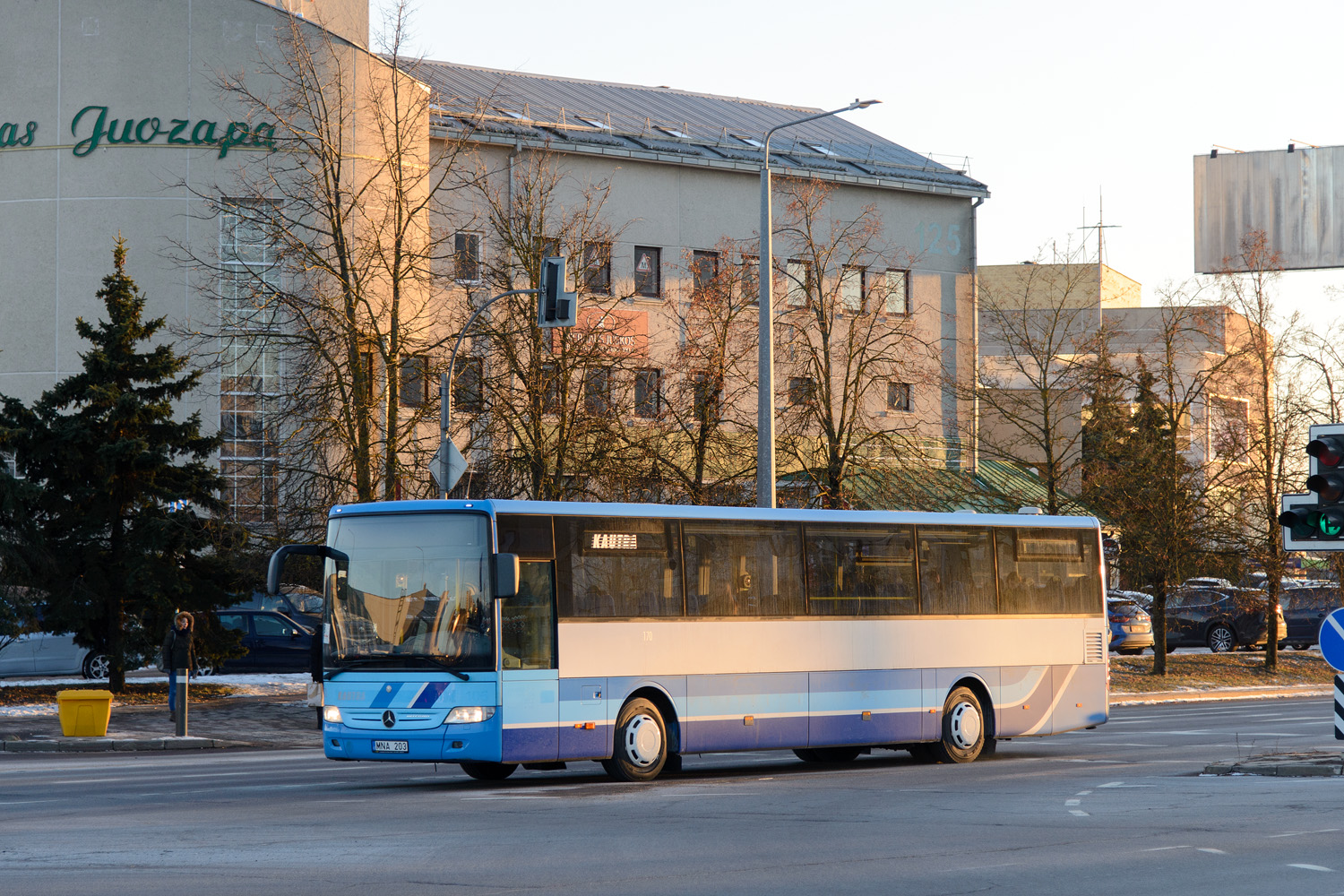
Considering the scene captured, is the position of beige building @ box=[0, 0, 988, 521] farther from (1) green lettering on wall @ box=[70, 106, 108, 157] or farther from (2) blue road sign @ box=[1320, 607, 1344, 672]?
(2) blue road sign @ box=[1320, 607, 1344, 672]

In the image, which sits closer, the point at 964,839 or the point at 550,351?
the point at 964,839

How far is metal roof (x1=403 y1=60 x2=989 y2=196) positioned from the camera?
53.0 m

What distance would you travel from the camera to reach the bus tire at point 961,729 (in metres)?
20.5

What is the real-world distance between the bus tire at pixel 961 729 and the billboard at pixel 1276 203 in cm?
2423

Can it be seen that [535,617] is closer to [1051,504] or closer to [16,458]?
[16,458]

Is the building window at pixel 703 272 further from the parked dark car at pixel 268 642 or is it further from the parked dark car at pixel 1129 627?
the parked dark car at pixel 1129 627

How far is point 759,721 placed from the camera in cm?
1869

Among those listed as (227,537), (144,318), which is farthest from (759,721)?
(144,318)

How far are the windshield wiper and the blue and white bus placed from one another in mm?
19

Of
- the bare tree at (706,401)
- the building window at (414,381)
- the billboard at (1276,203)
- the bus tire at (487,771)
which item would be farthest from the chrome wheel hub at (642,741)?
the billboard at (1276,203)

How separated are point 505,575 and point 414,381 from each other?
1630 cm

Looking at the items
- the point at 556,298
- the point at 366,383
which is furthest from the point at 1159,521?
the point at 556,298

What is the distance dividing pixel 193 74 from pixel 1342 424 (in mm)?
34692

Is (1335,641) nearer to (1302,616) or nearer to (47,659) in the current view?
(47,659)
